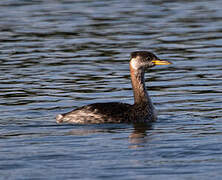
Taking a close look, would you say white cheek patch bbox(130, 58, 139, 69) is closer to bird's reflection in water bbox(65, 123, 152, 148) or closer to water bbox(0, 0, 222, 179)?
water bbox(0, 0, 222, 179)

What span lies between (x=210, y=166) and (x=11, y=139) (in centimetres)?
445

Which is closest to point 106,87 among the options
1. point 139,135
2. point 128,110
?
point 128,110

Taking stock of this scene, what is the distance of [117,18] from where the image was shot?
3612 centimetres

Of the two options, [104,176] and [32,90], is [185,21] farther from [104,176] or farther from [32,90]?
[104,176]

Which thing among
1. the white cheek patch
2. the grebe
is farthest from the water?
the white cheek patch

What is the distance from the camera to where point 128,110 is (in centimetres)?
1664

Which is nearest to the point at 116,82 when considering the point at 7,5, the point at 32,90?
the point at 32,90

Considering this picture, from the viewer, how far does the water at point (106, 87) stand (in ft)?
41.3

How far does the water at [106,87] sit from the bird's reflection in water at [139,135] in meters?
0.02

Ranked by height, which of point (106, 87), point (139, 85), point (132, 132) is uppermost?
point (139, 85)

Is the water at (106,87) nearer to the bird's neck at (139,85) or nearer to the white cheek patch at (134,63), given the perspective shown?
the bird's neck at (139,85)

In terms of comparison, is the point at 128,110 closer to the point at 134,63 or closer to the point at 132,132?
the point at 132,132

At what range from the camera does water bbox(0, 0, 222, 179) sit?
12594 mm

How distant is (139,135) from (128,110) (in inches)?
57.5
